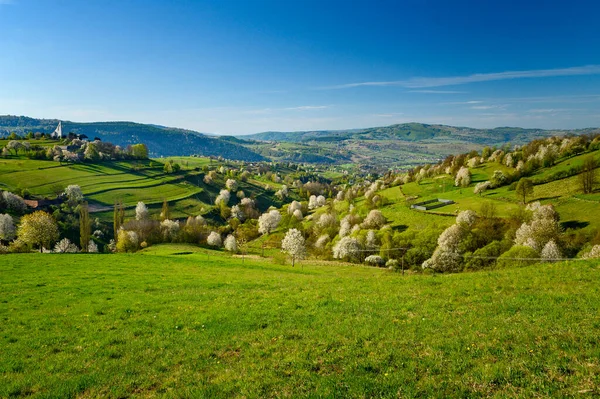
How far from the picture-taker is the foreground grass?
1079 centimetres

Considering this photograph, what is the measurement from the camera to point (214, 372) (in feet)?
41.3

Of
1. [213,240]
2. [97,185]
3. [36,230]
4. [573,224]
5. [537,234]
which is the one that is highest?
[573,224]

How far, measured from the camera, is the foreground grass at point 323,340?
35.4 feet

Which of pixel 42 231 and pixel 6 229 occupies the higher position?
pixel 42 231

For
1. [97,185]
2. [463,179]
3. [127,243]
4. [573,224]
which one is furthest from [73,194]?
[573,224]

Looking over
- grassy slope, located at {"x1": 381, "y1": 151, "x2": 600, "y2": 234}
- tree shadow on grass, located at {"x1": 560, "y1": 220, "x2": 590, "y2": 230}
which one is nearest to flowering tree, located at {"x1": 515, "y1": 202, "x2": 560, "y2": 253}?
tree shadow on grass, located at {"x1": 560, "y1": 220, "x2": 590, "y2": 230}

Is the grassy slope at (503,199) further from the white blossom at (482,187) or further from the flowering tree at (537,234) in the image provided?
the flowering tree at (537,234)

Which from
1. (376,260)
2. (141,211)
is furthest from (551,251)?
(141,211)

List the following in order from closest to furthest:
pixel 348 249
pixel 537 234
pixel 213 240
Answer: pixel 537 234
pixel 348 249
pixel 213 240

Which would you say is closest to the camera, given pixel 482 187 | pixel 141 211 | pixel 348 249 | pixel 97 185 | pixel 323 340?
pixel 323 340

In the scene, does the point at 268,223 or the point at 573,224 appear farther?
the point at 268,223

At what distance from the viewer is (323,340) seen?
14.9 m

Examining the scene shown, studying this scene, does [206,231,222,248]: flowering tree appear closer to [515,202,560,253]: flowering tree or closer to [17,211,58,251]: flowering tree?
[17,211,58,251]: flowering tree

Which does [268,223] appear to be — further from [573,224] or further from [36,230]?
[573,224]
